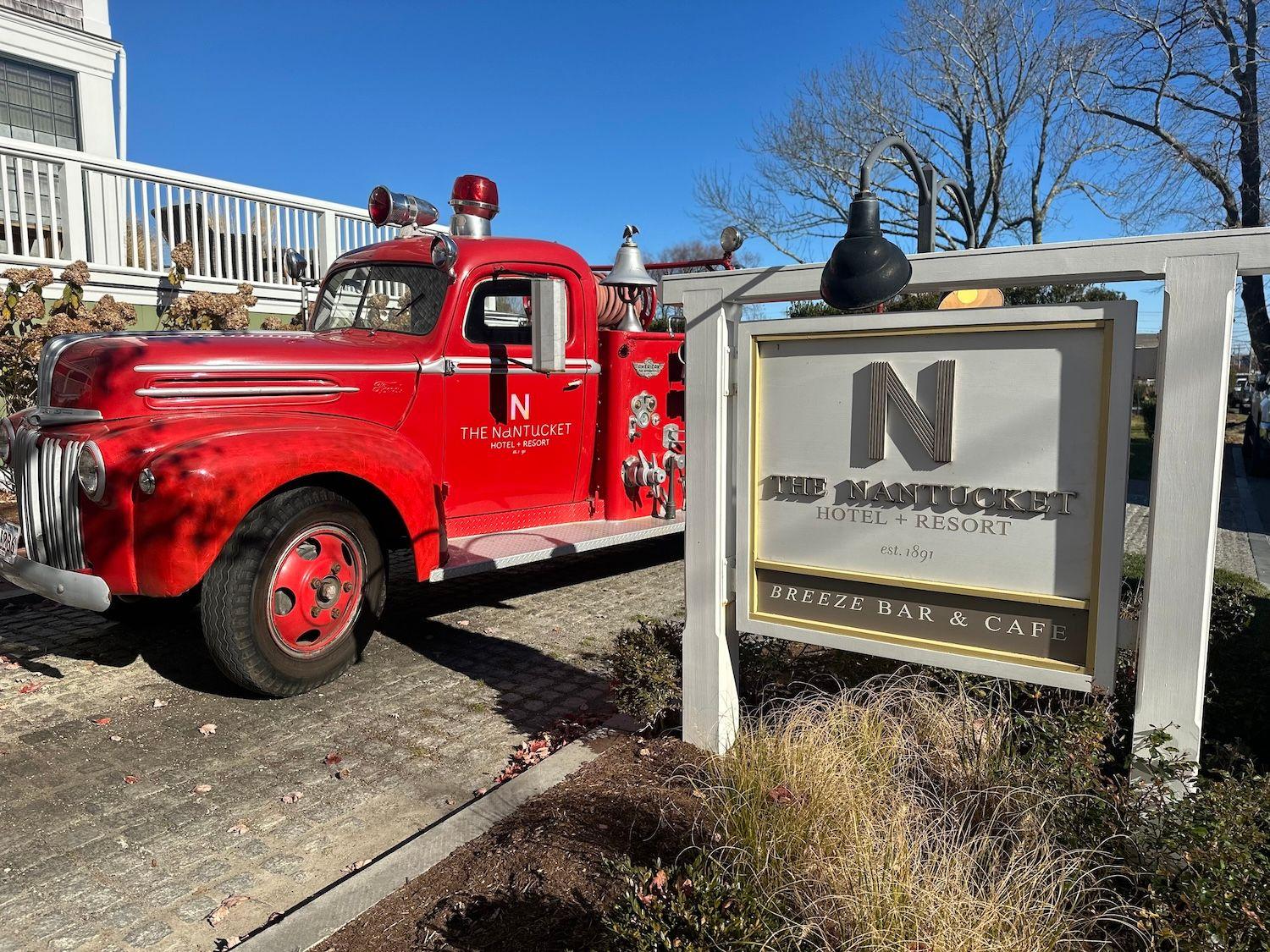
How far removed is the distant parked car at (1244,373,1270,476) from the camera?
13.9 metres

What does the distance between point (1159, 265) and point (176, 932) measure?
3.41 metres

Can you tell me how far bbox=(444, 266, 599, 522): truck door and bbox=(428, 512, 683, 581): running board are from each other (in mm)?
188

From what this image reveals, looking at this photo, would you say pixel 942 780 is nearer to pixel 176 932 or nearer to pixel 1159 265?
pixel 1159 265

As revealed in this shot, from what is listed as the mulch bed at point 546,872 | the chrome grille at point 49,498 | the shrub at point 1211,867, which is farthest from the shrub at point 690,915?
the chrome grille at point 49,498

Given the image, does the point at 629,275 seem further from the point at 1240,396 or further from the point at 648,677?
the point at 1240,396

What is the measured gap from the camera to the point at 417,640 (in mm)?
5250

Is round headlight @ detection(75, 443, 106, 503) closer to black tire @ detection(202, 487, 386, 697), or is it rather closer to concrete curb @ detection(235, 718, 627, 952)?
black tire @ detection(202, 487, 386, 697)

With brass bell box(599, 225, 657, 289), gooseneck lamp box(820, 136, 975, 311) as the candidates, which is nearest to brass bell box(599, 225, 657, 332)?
brass bell box(599, 225, 657, 289)

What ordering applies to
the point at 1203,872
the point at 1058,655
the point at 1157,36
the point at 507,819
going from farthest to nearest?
the point at 1157,36 < the point at 507,819 < the point at 1058,655 < the point at 1203,872

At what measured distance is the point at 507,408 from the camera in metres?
5.40

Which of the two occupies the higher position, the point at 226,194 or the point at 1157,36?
the point at 1157,36

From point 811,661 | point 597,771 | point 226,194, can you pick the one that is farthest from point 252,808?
point 226,194

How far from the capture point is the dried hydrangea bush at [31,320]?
7609 millimetres

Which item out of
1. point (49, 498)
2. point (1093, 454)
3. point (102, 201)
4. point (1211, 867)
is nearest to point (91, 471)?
point (49, 498)
